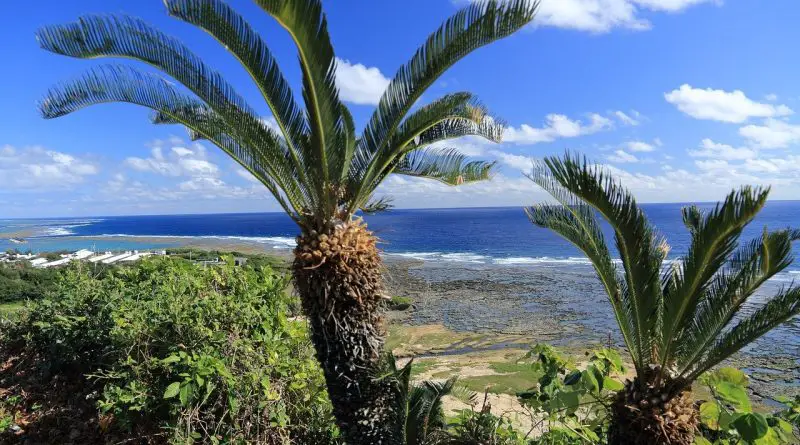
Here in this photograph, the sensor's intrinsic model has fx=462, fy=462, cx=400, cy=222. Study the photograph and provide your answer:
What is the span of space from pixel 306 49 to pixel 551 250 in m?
47.8

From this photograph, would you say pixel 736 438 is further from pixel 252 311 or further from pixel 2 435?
pixel 2 435

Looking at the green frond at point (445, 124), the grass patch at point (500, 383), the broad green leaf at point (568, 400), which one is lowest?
the grass patch at point (500, 383)

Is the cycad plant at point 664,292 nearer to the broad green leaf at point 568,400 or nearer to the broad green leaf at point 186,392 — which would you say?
the broad green leaf at point 568,400

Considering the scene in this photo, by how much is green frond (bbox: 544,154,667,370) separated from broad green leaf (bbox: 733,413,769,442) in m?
0.93

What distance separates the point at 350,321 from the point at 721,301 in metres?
3.08

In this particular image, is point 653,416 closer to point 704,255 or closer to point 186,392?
point 704,255

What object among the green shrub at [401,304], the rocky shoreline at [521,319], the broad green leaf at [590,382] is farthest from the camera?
the green shrub at [401,304]

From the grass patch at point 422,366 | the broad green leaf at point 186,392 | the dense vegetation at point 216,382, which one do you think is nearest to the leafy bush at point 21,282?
the dense vegetation at point 216,382

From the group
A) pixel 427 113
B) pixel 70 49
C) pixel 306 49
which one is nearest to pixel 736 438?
pixel 427 113

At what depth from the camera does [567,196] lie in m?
3.58

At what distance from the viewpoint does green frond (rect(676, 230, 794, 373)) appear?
3.49 meters

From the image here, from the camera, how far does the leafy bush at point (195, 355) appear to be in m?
4.48

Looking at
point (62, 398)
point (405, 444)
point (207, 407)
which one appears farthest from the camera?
point (62, 398)

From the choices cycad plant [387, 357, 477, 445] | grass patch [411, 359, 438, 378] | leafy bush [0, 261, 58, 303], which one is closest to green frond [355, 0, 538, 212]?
cycad plant [387, 357, 477, 445]
